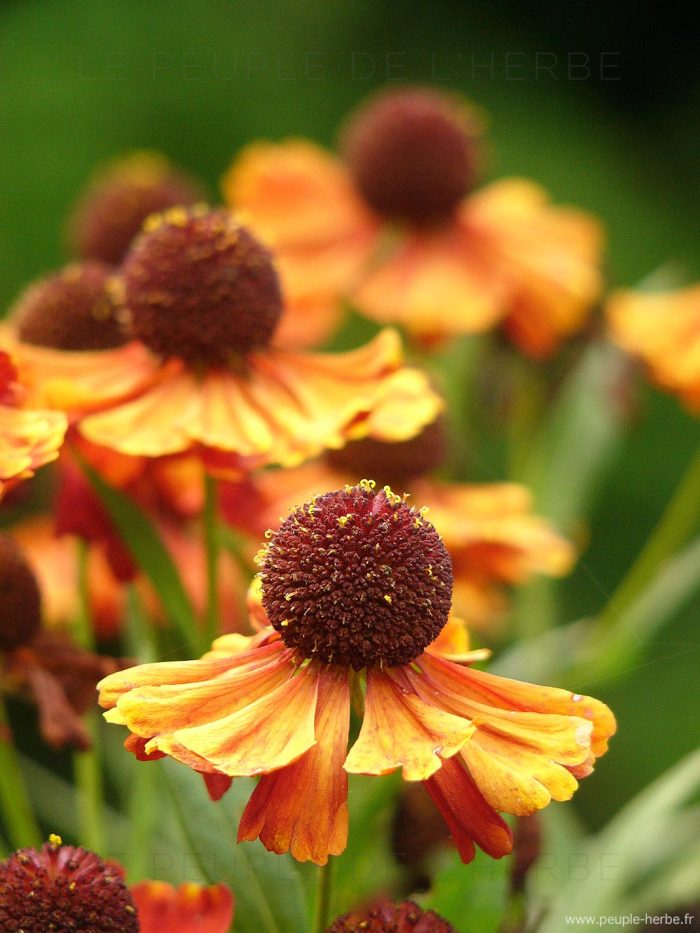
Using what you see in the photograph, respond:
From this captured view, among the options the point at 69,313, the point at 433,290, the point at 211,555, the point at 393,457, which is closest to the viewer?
the point at 211,555

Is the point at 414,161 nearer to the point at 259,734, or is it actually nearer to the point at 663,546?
the point at 663,546

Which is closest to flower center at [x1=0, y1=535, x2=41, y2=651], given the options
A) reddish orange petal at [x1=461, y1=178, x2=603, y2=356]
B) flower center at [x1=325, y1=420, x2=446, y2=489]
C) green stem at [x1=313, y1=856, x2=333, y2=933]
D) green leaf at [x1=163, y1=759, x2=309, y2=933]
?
green leaf at [x1=163, y1=759, x2=309, y2=933]

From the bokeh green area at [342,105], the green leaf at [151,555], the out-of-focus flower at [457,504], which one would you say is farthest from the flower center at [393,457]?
the bokeh green area at [342,105]

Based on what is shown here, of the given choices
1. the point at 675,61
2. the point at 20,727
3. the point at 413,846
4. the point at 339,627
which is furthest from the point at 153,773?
Result: the point at 675,61

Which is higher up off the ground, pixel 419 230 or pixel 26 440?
pixel 26 440

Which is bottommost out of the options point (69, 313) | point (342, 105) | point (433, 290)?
point (342, 105)

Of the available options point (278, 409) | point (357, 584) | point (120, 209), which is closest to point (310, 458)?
point (278, 409)

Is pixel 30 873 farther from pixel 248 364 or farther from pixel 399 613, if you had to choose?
pixel 248 364

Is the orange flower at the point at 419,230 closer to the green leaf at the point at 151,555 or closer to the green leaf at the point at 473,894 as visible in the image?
the green leaf at the point at 151,555
